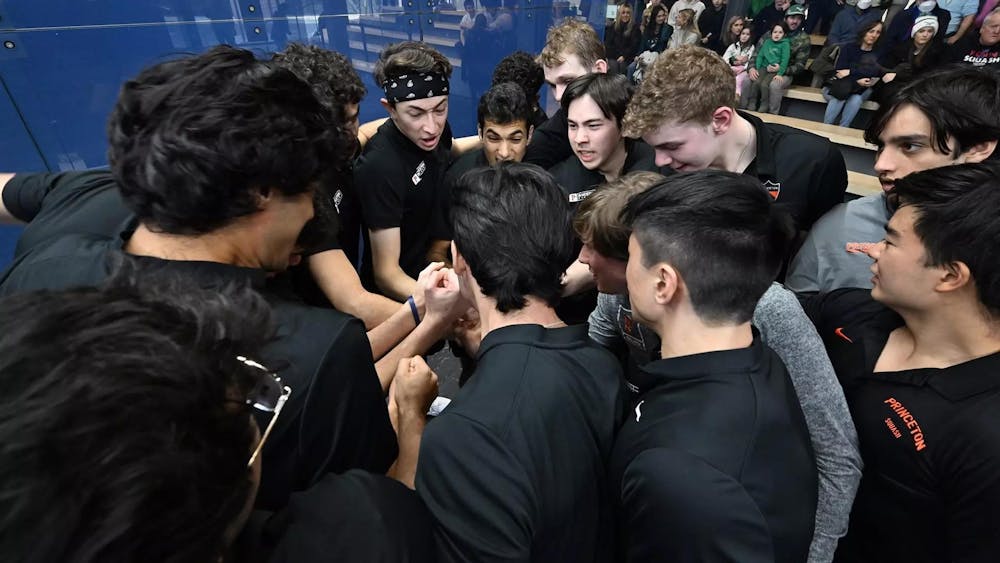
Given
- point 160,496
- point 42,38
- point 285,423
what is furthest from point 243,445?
point 42,38

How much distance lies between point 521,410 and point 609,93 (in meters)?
1.75

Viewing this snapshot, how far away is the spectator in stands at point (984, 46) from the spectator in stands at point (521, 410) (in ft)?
19.1

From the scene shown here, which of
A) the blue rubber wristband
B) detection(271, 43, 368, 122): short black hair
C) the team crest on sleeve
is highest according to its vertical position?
detection(271, 43, 368, 122): short black hair

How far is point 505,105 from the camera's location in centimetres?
246

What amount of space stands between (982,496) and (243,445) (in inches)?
57.3

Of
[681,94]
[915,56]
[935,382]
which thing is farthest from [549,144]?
[915,56]

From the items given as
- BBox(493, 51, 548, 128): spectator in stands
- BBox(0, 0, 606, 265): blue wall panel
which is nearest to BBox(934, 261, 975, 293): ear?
BBox(493, 51, 548, 128): spectator in stands

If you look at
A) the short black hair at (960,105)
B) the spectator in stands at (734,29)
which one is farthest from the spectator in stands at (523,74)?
the spectator in stands at (734,29)

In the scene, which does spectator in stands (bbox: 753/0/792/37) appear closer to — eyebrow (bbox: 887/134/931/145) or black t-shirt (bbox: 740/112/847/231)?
black t-shirt (bbox: 740/112/847/231)

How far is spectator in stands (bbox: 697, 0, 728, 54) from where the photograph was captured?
7.33 metres

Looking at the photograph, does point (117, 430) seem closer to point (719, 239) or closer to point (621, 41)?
point (719, 239)

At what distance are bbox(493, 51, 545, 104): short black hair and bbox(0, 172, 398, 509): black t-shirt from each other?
2.49 meters

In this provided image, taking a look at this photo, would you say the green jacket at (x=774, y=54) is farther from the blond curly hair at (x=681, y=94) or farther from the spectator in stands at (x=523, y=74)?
the blond curly hair at (x=681, y=94)

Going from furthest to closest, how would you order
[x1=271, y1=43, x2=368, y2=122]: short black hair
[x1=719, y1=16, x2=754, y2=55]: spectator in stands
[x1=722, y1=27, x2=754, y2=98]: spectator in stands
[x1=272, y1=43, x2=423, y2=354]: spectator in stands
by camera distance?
[x1=719, y1=16, x2=754, y2=55]: spectator in stands, [x1=722, y1=27, x2=754, y2=98]: spectator in stands, [x1=271, y1=43, x2=368, y2=122]: short black hair, [x1=272, y1=43, x2=423, y2=354]: spectator in stands
